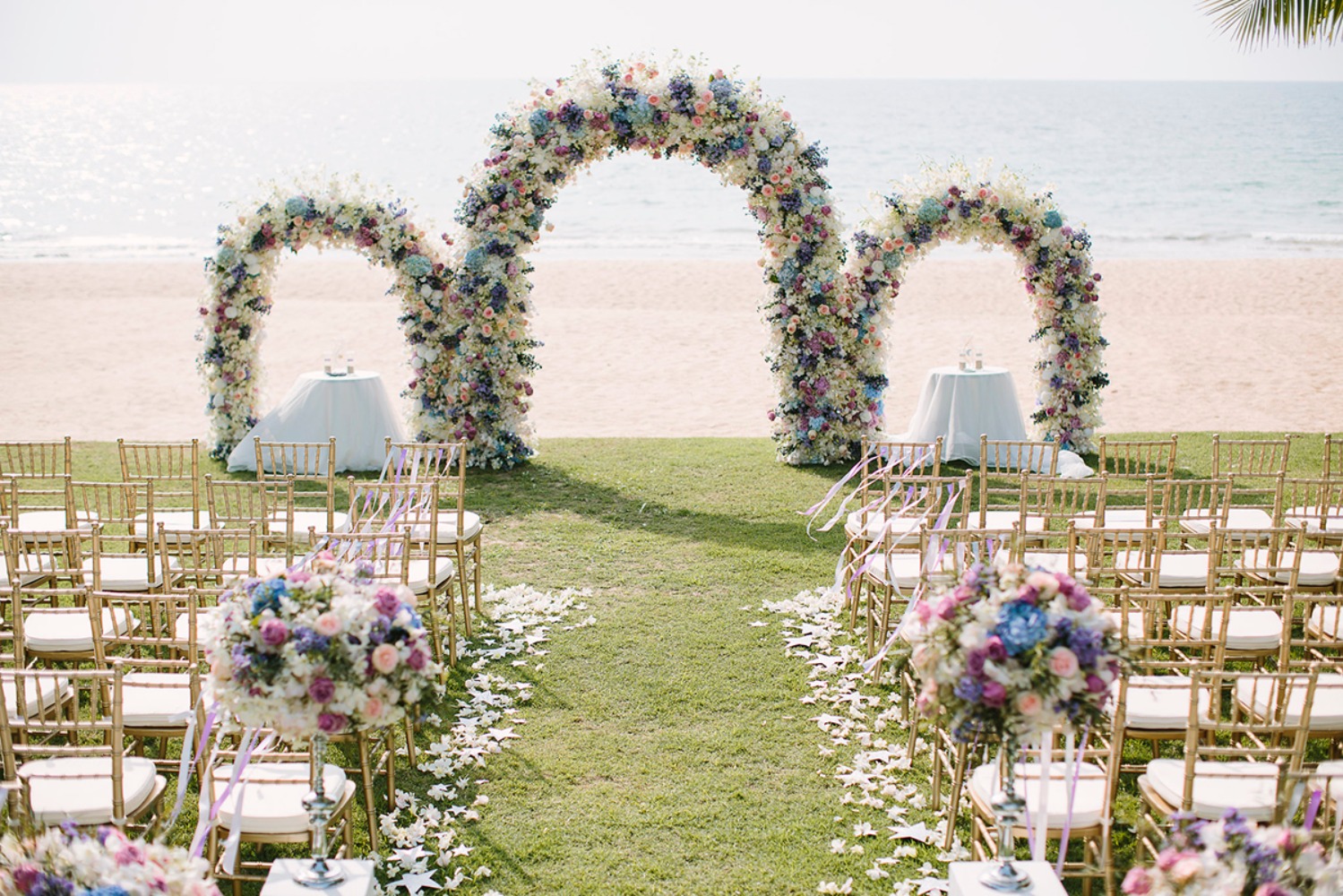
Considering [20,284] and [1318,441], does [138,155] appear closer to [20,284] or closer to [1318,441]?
[20,284]

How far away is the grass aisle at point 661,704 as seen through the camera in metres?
4.74

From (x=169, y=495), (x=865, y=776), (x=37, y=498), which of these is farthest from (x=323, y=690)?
(x=37, y=498)

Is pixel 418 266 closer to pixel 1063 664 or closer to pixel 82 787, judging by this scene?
pixel 82 787

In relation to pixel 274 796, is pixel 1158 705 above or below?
above

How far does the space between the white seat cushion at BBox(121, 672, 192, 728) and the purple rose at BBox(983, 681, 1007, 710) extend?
285 centimetres

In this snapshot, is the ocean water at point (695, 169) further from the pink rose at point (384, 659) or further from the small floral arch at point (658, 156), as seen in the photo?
the pink rose at point (384, 659)

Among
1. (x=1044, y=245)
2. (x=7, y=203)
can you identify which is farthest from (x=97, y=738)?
(x=7, y=203)

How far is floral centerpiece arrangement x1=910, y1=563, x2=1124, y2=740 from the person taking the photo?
3.41 metres

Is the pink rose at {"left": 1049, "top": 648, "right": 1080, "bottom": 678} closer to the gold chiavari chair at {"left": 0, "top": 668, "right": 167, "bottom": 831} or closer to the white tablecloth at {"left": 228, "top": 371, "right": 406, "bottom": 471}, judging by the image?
the gold chiavari chair at {"left": 0, "top": 668, "right": 167, "bottom": 831}

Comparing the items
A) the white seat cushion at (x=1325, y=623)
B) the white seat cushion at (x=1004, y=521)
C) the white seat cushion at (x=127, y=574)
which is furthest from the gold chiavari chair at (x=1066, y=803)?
the white seat cushion at (x=127, y=574)

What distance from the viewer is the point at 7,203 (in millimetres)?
46906

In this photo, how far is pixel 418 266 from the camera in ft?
36.4

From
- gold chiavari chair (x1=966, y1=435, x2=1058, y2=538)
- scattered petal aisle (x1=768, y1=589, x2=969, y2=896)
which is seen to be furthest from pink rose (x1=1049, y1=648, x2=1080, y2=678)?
gold chiavari chair (x1=966, y1=435, x2=1058, y2=538)

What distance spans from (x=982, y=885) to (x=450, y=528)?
4.16 meters
